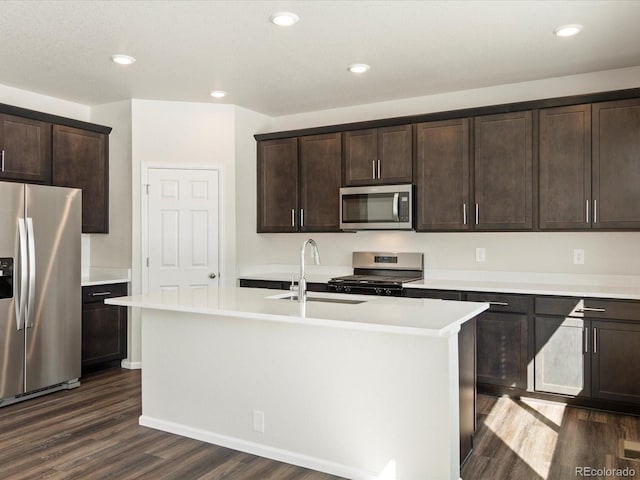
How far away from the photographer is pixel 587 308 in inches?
146

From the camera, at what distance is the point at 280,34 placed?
3396 mm

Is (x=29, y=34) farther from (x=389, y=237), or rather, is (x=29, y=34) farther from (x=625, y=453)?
(x=625, y=453)

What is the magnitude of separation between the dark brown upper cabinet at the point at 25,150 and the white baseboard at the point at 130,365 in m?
1.79

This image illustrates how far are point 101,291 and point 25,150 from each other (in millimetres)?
1367

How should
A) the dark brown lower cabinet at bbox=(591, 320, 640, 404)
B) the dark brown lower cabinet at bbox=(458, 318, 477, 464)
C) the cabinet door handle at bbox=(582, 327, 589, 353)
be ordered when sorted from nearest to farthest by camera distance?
the dark brown lower cabinet at bbox=(458, 318, 477, 464) < the dark brown lower cabinet at bbox=(591, 320, 640, 404) < the cabinet door handle at bbox=(582, 327, 589, 353)

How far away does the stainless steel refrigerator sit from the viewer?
3.90m

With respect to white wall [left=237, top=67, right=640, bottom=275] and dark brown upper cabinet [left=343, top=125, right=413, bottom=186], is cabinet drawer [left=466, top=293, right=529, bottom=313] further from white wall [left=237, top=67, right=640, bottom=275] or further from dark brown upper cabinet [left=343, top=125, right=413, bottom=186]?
dark brown upper cabinet [left=343, top=125, right=413, bottom=186]

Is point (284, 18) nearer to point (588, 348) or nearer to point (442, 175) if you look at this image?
point (442, 175)

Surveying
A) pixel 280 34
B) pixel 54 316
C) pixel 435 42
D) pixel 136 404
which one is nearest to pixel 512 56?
pixel 435 42

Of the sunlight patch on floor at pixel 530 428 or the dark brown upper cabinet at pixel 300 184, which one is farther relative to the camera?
the dark brown upper cabinet at pixel 300 184

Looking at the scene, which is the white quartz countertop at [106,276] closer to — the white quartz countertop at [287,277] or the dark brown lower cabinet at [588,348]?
the white quartz countertop at [287,277]

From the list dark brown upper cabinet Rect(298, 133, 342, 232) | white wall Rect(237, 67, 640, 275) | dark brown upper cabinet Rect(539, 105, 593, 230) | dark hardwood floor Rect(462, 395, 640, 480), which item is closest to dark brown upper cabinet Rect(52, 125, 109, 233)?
white wall Rect(237, 67, 640, 275)

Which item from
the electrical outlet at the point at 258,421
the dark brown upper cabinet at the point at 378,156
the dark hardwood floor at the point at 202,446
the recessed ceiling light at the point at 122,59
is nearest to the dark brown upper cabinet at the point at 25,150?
the recessed ceiling light at the point at 122,59

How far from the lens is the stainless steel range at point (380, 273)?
14.7 feet
